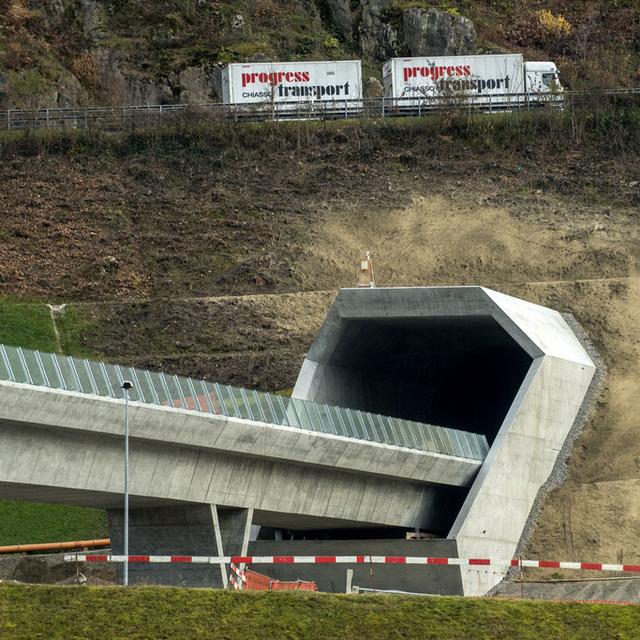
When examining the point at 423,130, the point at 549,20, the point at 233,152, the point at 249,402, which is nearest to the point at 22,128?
the point at 233,152

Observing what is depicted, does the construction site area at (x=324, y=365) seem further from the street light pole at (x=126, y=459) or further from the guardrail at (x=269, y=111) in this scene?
the guardrail at (x=269, y=111)

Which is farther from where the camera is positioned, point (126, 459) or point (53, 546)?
point (53, 546)

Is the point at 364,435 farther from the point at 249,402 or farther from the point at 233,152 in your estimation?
the point at 233,152

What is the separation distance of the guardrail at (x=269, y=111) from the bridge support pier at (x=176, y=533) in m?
45.5

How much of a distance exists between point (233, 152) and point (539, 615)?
57.1m

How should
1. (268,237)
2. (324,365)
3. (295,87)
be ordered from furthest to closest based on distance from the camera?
(295,87) < (268,237) < (324,365)

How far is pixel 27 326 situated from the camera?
2825 inches

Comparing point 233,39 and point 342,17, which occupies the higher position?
point 342,17

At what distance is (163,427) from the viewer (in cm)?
4244

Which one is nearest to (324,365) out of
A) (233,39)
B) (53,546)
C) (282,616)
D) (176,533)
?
(53,546)

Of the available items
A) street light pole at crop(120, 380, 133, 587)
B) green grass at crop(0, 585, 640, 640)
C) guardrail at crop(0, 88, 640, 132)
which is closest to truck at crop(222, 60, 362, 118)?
guardrail at crop(0, 88, 640, 132)

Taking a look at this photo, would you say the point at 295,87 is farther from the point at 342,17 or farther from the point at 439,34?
the point at 342,17

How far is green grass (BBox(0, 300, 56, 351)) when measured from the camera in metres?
70.2

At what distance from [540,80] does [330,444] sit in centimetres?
4894
